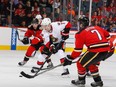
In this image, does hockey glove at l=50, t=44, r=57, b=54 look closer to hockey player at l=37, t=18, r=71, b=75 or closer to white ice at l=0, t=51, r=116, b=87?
hockey player at l=37, t=18, r=71, b=75

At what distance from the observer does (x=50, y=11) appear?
10.7 m

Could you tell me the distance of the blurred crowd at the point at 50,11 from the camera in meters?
10.2

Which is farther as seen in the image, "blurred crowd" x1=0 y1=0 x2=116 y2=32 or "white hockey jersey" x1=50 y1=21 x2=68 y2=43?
"blurred crowd" x1=0 y1=0 x2=116 y2=32

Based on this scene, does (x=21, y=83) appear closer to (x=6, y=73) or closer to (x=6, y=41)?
(x=6, y=73)

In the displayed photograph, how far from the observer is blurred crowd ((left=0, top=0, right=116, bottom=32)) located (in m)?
10.2

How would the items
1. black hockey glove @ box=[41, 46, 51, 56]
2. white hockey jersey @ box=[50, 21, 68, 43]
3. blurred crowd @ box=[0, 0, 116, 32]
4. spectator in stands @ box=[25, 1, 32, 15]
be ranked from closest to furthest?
white hockey jersey @ box=[50, 21, 68, 43], black hockey glove @ box=[41, 46, 51, 56], blurred crowd @ box=[0, 0, 116, 32], spectator in stands @ box=[25, 1, 32, 15]

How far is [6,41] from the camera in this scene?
31.7ft

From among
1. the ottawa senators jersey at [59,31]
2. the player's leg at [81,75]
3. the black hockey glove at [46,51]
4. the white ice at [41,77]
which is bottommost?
the white ice at [41,77]

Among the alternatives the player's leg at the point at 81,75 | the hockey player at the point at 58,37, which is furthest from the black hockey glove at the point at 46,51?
the player's leg at the point at 81,75

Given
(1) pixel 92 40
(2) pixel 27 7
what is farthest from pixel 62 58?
(2) pixel 27 7

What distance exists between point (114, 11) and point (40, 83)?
281 inches

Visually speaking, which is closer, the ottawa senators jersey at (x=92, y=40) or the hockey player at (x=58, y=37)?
the ottawa senators jersey at (x=92, y=40)

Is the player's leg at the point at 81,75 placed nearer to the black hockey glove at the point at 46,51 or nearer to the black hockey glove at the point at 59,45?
the black hockey glove at the point at 59,45

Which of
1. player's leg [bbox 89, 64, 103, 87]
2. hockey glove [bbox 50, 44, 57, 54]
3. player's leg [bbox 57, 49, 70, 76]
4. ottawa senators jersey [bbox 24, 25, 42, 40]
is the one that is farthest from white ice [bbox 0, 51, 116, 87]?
ottawa senators jersey [bbox 24, 25, 42, 40]
